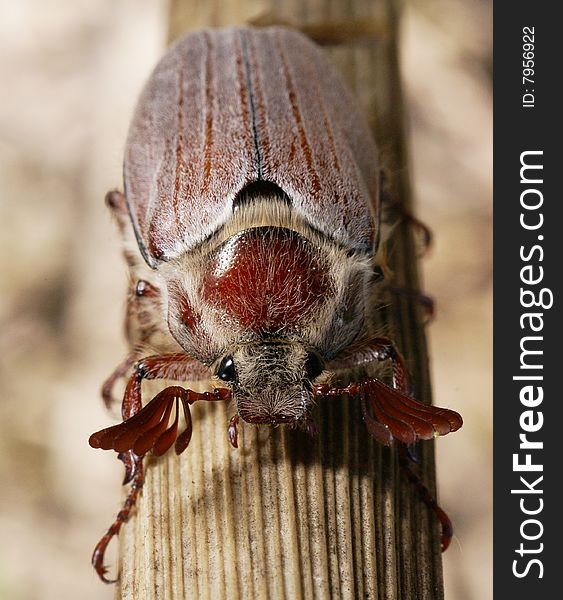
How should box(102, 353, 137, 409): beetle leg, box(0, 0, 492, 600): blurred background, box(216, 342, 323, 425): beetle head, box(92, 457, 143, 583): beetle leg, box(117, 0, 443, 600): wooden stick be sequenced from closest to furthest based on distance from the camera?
box(117, 0, 443, 600): wooden stick < box(216, 342, 323, 425): beetle head < box(92, 457, 143, 583): beetle leg < box(102, 353, 137, 409): beetle leg < box(0, 0, 492, 600): blurred background

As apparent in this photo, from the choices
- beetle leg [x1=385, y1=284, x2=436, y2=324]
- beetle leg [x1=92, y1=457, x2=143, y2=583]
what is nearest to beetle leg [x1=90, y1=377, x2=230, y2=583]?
beetle leg [x1=92, y1=457, x2=143, y2=583]

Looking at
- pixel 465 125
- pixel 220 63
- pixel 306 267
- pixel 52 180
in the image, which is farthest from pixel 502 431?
pixel 52 180

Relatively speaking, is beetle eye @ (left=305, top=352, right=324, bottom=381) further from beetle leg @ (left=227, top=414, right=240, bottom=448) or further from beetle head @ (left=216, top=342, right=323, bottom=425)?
beetle leg @ (left=227, top=414, right=240, bottom=448)

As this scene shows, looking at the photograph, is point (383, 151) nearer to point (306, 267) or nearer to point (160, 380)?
point (306, 267)

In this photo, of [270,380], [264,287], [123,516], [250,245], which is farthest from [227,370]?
[123,516]

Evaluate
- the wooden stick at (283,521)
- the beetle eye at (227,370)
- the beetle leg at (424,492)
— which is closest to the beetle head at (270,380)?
the beetle eye at (227,370)

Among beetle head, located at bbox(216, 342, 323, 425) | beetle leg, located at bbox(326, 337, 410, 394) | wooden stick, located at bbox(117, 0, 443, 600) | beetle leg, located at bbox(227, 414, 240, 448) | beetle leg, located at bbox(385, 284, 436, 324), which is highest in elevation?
beetle leg, located at bbox(385, 284, 436, 324)

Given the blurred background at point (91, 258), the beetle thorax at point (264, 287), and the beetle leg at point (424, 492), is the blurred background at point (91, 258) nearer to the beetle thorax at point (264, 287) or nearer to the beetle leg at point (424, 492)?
the beetle thorax at point (264, 287)
